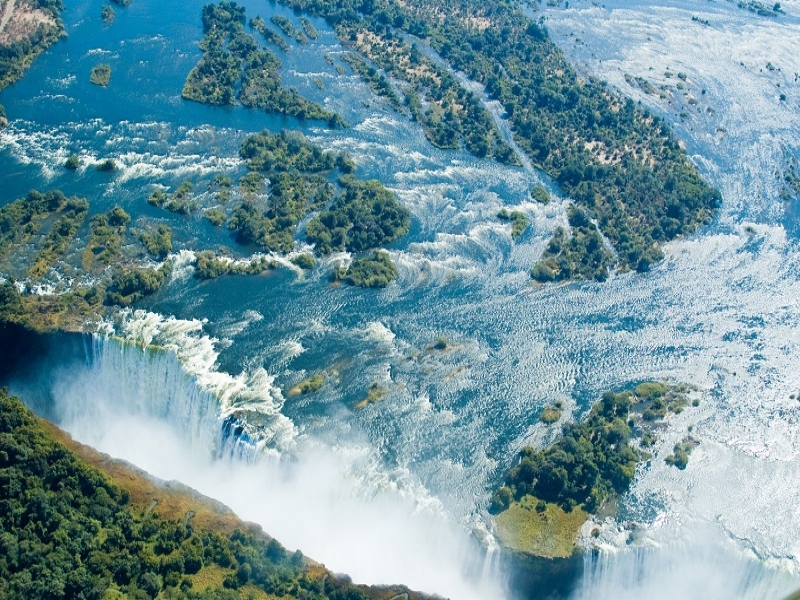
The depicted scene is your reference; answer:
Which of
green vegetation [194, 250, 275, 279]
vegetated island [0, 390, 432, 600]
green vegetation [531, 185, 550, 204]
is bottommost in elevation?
vegetated island [0, 390, 432, 600]

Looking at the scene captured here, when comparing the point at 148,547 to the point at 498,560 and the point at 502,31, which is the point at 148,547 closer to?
the point at 498,560

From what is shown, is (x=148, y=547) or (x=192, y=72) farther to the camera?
(x=192, y=72)

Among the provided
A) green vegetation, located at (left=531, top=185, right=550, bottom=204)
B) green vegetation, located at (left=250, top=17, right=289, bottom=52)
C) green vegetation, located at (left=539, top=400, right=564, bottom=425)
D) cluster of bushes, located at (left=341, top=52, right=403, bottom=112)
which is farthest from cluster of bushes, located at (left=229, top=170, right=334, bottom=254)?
green vegetation, located at (left=250, top=17, right=289, bottom=52)

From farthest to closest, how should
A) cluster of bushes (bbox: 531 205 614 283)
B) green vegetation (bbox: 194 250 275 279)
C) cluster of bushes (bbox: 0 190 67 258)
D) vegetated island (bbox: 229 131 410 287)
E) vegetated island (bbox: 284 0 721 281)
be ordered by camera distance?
vegetated island (bbox: 284 0 721 281)
cluster of bushes (bbox: 531 205 614 283)
vegetated island (bbox: 229 131 410 287)
cluster of bushes (bbox: 0 190 67 258)
green vegetation (bbox: 194 250 275 279)

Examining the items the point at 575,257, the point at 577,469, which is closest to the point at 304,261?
the point at 575,257

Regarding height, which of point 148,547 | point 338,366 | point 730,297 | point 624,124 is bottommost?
point 148,547

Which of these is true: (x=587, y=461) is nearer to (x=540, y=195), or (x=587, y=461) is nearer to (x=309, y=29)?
(x=540, y=195)

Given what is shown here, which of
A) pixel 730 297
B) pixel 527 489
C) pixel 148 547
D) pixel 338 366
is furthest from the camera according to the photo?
pixel 730 297

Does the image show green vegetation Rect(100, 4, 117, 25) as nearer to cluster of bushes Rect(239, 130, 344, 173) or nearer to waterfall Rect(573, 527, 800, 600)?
cluster of bushes Rect(239, 130, 344, 173)

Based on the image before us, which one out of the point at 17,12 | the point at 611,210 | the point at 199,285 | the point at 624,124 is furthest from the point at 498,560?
the point at 17,12
